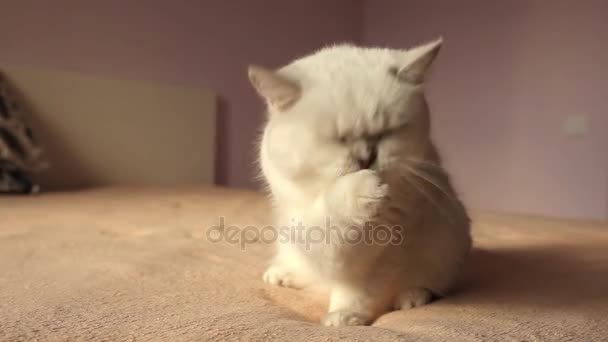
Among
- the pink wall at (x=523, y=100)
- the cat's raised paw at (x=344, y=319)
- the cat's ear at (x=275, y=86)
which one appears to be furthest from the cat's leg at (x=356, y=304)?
the pink wall at (x=523, y=100)

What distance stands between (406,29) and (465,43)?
562 mm

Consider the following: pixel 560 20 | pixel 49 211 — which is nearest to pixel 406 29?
pixel 560 20

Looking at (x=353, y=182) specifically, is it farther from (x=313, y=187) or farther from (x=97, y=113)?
(x=97, y=113)

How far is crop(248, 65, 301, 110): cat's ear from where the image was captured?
0.79 meters

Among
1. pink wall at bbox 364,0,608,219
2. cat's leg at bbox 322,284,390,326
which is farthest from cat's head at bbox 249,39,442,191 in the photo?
pink wall at bbox 364,0,608,219

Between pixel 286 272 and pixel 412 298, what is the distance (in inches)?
10.2

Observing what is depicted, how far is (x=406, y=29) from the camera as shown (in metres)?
3.87

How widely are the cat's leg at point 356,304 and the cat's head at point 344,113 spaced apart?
0.67 feet

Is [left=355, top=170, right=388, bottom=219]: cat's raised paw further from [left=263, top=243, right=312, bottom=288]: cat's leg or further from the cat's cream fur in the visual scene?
[left=263, top=243, right=312, bottom=288]: cat's leg

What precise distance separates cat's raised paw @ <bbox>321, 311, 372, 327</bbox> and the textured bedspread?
2 cm

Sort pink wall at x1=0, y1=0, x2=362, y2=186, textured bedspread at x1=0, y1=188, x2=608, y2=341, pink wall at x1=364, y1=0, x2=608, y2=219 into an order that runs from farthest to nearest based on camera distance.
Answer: pink wall at x1=364, y1=0, x2=608, y2=219, pink wall at x1=0, y1=0, x2=362, y2=186, textured bedspread at x1=0, y1=188, x2=608, y2=341

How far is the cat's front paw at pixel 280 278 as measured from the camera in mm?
1025

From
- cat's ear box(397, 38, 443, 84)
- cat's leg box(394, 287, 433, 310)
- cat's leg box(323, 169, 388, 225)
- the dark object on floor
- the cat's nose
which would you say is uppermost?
cat's ear box(397, 38, 443, 84)

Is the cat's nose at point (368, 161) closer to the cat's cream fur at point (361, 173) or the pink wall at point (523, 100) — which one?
the cat's cream fur at point (361, 173)
